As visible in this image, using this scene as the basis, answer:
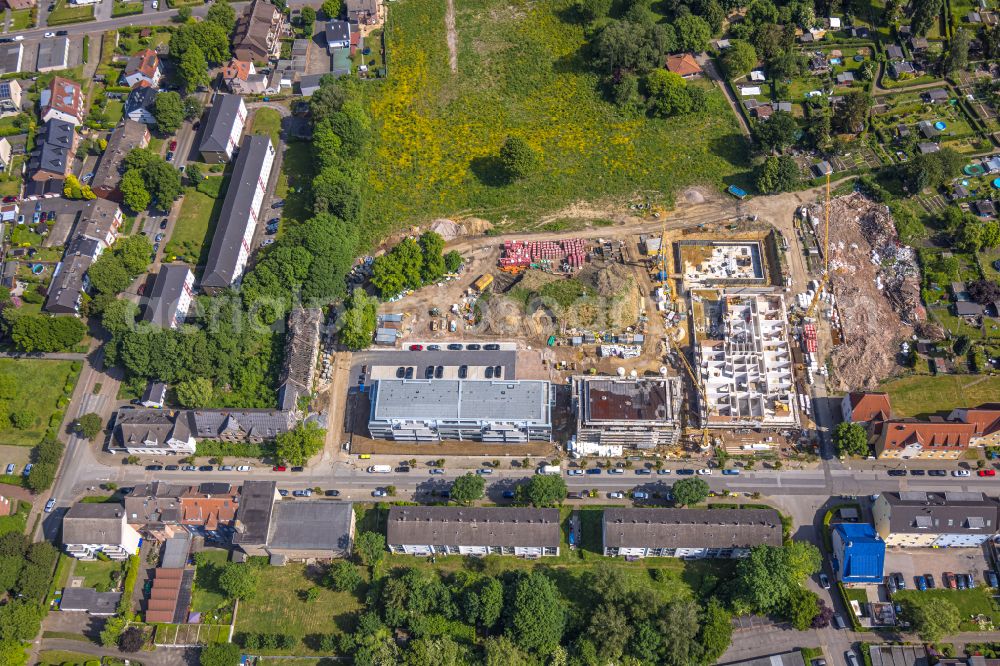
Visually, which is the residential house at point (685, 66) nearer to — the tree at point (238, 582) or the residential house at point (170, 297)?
the residential house at point (170, 297)

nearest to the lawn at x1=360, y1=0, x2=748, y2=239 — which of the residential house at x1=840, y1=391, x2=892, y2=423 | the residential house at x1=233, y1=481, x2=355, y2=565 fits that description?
the residential house at x1=840, y1=391, x2=892, y2=423

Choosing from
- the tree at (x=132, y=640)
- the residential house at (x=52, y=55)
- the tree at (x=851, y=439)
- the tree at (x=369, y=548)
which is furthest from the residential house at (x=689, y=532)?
the residential house at (x=52, y=55)

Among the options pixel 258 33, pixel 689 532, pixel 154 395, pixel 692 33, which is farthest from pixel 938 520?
pixel 258 33

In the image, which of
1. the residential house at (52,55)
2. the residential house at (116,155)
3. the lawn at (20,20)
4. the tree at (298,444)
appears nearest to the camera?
the tree at (298,444)

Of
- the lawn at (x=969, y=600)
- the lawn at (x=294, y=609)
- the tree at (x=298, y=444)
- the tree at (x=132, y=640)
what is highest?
the tree at (x=298, y=444)

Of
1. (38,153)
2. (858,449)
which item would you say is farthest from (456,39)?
(858,449)

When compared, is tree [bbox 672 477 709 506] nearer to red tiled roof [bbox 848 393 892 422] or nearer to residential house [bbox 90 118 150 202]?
red tiled roof [bbox 848 393 892 422]
